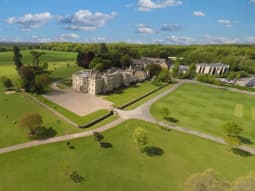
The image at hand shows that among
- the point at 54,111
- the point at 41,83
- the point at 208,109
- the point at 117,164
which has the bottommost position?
the point at 117,164

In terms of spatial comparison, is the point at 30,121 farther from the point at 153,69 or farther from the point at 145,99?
the point at 153,69

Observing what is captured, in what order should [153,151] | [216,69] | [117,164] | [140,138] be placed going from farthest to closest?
[216,69]
[153,151]
[140,138]
[117,164]

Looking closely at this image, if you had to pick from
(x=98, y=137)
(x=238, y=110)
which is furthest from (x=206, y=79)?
(x=98, y=137)

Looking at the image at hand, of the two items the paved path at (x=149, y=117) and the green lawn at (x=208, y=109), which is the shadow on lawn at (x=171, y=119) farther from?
the paved path at (x=149, y=117)

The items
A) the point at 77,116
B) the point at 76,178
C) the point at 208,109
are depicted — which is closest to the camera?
the point at 76,178

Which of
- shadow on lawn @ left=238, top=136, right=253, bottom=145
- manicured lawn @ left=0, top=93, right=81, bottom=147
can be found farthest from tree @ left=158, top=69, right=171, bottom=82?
manicured lawn @ left=0, top=93, right=81, bottom=147

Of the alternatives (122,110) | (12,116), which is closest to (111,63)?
(122,110)
